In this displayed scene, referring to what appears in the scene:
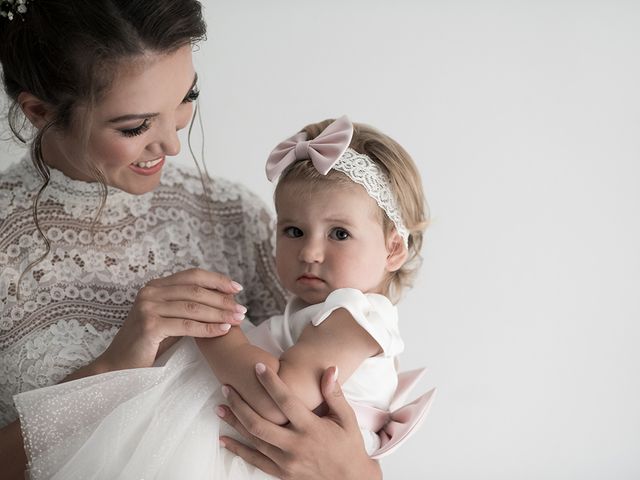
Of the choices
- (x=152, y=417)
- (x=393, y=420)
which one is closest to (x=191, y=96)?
(x=152, y=417)

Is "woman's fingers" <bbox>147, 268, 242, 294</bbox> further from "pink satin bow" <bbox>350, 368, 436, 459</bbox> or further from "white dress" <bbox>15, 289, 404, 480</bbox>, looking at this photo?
"pink satin bow" <bbox>350, 368, 436, 459</bbox>

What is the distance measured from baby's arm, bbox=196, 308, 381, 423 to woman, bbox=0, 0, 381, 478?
0.03m

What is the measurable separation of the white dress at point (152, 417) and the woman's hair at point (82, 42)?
60cm

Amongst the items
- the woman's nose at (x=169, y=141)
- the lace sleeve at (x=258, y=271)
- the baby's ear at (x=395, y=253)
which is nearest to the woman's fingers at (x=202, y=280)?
the woman's nose at (x=169, y=141)

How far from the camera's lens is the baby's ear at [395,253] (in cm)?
198

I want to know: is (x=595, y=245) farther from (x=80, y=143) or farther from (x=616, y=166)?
(x=80, y=143)

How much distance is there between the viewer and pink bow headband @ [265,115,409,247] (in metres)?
1.89

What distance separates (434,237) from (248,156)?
2.50 ft

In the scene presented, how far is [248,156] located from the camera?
2844mm

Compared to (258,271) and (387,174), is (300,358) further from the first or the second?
(258,271)

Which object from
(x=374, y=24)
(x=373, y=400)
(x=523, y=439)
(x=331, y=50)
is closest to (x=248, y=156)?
(x=331, y=50)

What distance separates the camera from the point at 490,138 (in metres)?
2.86

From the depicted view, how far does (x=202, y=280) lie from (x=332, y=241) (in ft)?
1.15

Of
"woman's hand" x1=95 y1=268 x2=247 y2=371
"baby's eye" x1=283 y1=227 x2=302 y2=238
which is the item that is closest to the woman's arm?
"woman's hand" x1=95 y1=268 x2=247 y2=371
